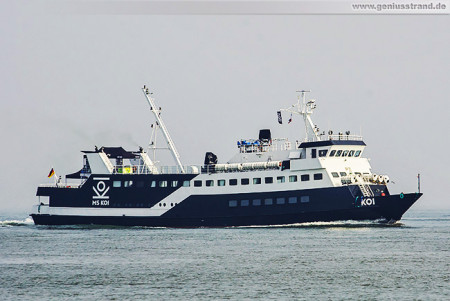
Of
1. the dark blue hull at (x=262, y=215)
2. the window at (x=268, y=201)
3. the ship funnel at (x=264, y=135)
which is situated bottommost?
the dark blue hull at (x=262, y=215)

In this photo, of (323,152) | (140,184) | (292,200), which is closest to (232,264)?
(292,200)

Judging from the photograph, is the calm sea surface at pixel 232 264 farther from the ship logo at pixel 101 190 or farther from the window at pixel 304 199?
the ship logo at pixel 101 190

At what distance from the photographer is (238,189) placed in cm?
5862

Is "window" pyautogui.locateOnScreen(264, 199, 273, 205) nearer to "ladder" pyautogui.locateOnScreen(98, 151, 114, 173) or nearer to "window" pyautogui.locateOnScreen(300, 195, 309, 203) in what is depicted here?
"window" pyautogui.locateOnScreen(300, 195, 309, 203)

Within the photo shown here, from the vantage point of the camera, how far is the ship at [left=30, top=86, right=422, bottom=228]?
55.4 metres

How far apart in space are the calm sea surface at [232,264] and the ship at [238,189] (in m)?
1.57

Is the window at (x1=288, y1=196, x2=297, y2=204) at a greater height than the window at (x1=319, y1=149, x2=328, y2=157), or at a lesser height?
lesser

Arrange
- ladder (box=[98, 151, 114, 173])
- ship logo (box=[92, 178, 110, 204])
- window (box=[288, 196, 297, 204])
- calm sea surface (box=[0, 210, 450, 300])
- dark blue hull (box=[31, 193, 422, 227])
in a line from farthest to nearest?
ladder (box=[98, 151, 114, 173]) → ship logo (box=[92, 178, 110, 204]) → window (box=[288, 196, 297, 204]) → dark blue hull (box=[31, 193, 422, 227]) → calm sea surface (box=[0, 210, 450, 300])

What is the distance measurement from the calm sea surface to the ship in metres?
1.57

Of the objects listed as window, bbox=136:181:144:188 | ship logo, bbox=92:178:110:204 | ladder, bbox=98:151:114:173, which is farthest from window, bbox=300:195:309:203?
ladder, bbox=98:151:114:173

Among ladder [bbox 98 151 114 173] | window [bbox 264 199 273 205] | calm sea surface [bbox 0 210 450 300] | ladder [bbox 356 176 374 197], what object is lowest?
calm sea surface [bbox 0 210 450 300]

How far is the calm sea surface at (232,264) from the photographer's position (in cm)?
3167

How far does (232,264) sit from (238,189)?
1950cm

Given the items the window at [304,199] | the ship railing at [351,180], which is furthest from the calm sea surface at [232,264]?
the ship railing at [351,180]
